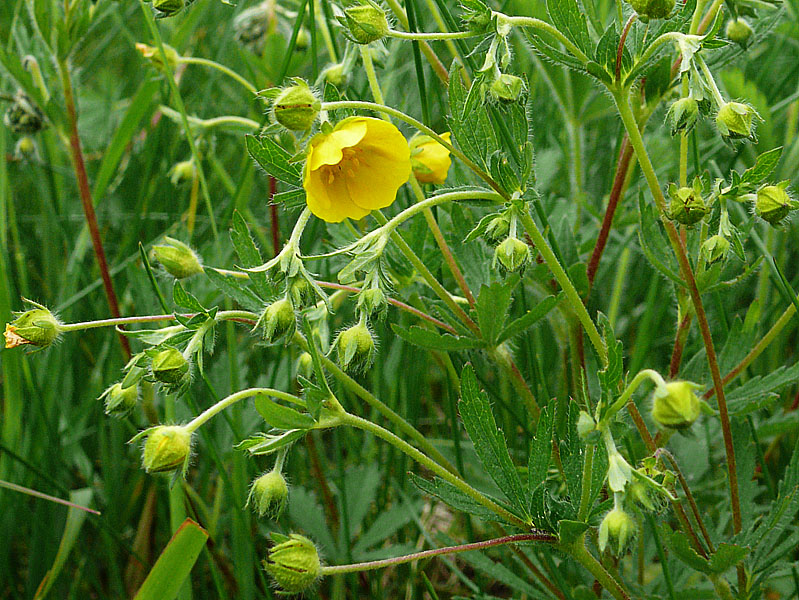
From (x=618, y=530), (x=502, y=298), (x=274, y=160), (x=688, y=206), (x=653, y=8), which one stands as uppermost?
(x=653, y=8)

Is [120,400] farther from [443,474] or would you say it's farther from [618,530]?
[618,530]

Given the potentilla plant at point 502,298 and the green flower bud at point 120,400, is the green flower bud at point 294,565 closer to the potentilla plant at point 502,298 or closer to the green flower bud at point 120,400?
the potentilla plant at point 502,298

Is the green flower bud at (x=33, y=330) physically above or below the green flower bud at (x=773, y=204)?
→ below

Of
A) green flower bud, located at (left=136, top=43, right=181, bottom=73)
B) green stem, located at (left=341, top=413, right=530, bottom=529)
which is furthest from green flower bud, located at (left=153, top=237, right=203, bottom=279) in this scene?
green flower bud, located at (left=136, top=43, right=181, bottom=73)

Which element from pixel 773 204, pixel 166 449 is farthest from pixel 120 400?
pixel 773 204

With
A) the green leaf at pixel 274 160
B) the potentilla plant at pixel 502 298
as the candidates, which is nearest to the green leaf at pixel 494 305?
the potentilla plant at pixel 502 298

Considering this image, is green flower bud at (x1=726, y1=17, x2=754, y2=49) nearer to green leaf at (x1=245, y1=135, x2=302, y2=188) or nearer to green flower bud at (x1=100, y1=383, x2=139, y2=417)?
green leaf at (x1=245, y1=135, x2=302, y2=188)
